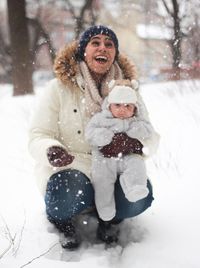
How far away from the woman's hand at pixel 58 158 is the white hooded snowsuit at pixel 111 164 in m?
0.24

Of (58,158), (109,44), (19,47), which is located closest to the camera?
(58,158)

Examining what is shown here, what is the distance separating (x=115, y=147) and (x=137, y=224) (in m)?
0.71

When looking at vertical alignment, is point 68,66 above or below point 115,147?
above

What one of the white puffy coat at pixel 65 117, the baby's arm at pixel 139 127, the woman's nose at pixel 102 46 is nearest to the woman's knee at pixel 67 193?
the white puffy coat at pixel 65 117

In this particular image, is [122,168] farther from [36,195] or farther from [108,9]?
[108,9]

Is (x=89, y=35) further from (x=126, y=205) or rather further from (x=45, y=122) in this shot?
(x=126, y=205)

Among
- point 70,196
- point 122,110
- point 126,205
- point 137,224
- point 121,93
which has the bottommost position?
point 137,224

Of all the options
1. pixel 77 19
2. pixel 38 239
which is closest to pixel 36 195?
pixel 38 239

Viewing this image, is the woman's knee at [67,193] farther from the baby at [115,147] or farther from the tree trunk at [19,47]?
the tree trunk at [19,47]

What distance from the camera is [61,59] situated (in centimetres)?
304

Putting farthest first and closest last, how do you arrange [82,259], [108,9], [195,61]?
[108,9] → [195,61] → [82,259]

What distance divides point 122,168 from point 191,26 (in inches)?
305

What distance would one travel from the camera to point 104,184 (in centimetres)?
278

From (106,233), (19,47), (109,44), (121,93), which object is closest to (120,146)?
(121,93)
